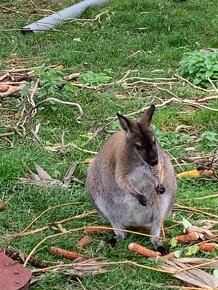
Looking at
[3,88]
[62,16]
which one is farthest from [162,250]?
[62,16]

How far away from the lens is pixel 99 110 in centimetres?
646

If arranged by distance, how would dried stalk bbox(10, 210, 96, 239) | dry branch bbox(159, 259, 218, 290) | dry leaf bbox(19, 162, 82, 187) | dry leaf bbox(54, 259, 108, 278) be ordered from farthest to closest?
dry leaf bbox(19, 162, 82, 187)
dried stalk bbox(10, 210, 96, 239)
dry leaf bbox(54, 259, 108, 278)
dry branch bbox(159, 259, 218, 290)

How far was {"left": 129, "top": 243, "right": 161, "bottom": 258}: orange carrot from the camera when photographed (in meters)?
3.97

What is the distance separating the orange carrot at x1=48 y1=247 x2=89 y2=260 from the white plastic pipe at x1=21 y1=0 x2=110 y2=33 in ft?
16.8

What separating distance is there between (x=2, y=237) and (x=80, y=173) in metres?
1.00

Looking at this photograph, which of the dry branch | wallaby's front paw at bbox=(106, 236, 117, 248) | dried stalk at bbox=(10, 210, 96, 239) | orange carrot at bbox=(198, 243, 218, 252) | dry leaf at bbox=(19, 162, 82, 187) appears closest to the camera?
the dry branch

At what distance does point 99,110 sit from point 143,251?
2618 mm

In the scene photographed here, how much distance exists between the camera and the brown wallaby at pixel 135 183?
4.01 meters

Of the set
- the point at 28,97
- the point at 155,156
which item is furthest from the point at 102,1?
the point at 155,156

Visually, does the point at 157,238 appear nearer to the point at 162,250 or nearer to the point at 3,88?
the point at 162,250

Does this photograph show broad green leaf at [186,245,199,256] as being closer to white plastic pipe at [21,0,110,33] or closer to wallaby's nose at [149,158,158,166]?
wallaby's nose at [149,158,158,166]

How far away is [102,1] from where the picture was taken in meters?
9.95

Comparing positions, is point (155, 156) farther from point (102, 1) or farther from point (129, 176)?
point (102, 1)

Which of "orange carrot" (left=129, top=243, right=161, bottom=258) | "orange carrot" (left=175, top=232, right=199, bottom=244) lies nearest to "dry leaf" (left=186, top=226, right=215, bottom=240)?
"orange carrot" (left=175, top=232, right=199, bottom=244)
